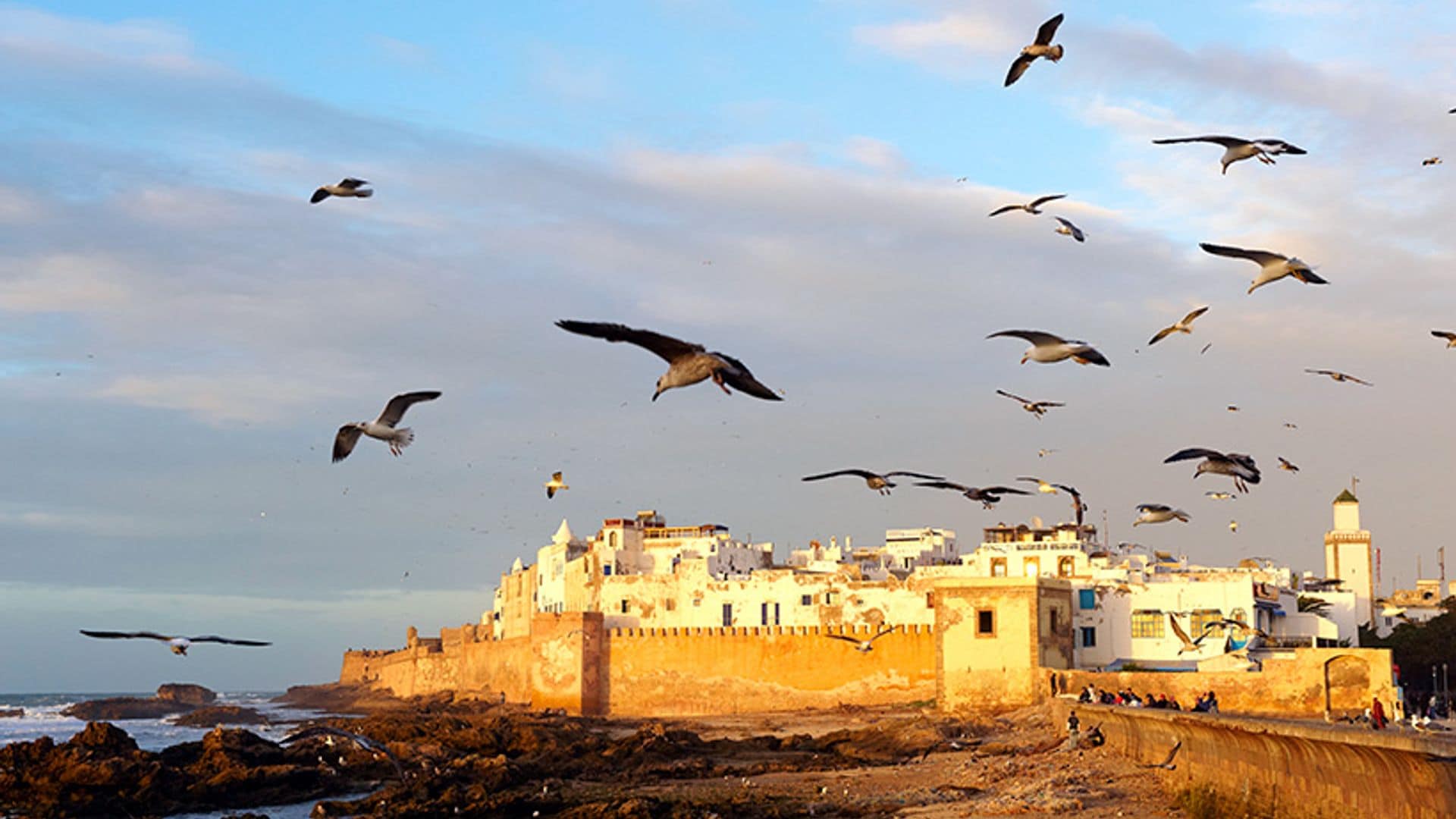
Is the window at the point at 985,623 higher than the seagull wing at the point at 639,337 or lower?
lower

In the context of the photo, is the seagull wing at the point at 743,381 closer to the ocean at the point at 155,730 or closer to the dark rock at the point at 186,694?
the ocean at the point at 155,730

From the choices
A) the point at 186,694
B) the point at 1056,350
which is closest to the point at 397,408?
the point at 1056,350

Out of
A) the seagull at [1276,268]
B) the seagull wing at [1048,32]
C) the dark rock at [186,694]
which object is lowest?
the dark rock at [186,694]

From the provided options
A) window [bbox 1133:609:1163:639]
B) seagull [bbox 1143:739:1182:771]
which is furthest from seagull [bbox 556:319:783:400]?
window [bbox 1133:609:1163:639]

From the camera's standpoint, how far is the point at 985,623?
46.3 metres

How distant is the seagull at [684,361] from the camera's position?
14000mm

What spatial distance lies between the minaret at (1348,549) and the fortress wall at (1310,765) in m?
55.2

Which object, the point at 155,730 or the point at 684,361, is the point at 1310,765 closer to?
the point at 684,361

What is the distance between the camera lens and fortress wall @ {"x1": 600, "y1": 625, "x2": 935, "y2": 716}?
179ft

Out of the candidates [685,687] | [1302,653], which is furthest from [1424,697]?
[685,687]

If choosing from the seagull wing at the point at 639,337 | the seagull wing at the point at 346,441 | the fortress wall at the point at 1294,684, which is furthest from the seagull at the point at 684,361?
the fortress wall at the point at 1294,684

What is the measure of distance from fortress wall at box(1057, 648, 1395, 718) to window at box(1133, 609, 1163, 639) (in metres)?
9.66

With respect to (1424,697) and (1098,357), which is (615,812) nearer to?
(1098,357)

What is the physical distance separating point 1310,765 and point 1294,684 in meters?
23.6
